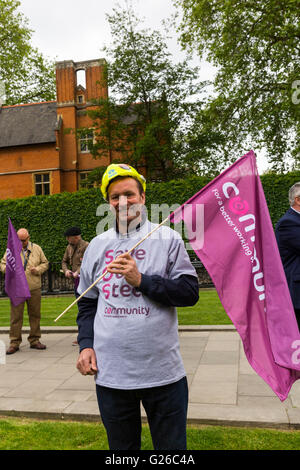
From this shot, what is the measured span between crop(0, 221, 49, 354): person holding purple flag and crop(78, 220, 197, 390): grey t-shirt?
5.56 metres

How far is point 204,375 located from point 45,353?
120 inches

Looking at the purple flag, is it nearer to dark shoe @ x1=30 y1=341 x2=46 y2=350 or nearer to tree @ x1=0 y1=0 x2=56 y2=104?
dark shoe @ x1=30 y1=341 x2=46 y2=350

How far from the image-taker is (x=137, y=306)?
7.32ft

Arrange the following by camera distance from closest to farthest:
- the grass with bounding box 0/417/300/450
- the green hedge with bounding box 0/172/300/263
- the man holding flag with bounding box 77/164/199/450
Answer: the man holding flag with bounding box 77/164/199/450
the grass with bounding box 0/417/300/450
the green hedge with bounding box 0/172/300/263

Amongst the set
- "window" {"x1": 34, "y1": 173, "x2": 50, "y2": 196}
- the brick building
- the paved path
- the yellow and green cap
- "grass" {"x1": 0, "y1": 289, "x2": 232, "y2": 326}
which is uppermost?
the brick building

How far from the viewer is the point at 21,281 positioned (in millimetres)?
7566

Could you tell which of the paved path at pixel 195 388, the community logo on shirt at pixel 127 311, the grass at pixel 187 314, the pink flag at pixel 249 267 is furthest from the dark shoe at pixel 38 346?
the community logo on shirt at pixel 127 311

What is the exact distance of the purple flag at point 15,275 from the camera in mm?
7543

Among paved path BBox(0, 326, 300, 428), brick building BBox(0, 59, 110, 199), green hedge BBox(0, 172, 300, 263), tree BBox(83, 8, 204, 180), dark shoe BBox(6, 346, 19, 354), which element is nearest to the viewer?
paved path BBox(0, 326, 300, 428)

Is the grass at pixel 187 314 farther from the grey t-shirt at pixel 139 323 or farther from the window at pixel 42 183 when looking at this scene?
the window at pixel 42 183

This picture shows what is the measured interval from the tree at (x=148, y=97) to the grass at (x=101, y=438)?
22388 mm

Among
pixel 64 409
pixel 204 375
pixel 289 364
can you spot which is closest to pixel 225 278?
pixel 289 364

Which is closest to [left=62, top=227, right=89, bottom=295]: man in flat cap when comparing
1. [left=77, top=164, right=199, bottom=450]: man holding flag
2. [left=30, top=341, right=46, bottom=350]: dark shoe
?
[left=30, top=341, right=46, bottom=350]: dark shoe

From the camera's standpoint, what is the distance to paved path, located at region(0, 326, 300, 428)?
4.34 meters
